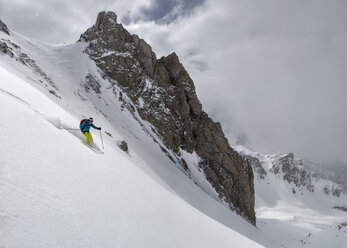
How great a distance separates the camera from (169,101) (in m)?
63.3

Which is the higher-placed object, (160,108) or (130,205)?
(160,108)

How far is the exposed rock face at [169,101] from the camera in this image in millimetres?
57500

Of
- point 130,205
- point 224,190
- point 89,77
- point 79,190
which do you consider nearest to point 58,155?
point 79,190

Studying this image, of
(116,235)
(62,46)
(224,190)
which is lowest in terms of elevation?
(116,235)

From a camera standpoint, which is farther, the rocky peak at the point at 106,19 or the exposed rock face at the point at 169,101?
the rocky peak at the point at 106,19

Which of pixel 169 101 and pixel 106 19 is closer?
pixel 106 19

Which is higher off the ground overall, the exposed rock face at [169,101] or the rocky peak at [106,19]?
the rocky peak at [106,19]

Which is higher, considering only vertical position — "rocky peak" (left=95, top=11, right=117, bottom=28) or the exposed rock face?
"rocky peak" (left=95, top=11, right=117, bottom=28)

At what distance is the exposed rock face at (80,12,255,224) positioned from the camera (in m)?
57.5

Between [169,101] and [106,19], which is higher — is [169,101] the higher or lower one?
the lower one

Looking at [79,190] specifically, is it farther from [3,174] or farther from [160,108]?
[160,108]

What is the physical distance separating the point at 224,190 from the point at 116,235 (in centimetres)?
6356

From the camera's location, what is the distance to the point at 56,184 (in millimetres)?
4074

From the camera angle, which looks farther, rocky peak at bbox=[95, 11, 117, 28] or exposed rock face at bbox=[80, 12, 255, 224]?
rocky peak at bbox=[95, 11, 117, 28]
